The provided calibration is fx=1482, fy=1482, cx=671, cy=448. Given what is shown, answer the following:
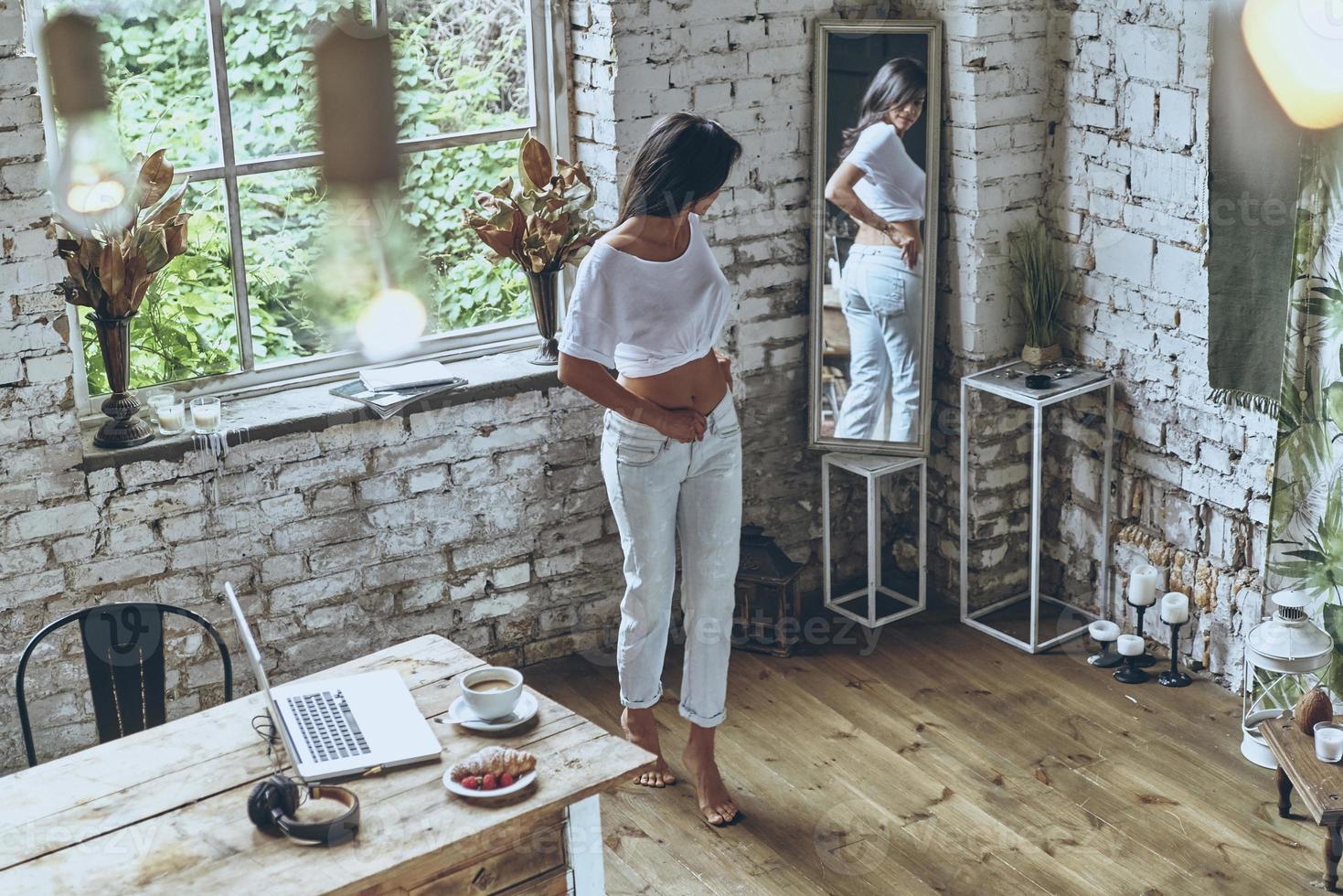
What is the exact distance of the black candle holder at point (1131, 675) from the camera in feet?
13.8

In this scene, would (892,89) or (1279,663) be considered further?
(892,89)

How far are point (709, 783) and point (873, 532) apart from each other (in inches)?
44.8

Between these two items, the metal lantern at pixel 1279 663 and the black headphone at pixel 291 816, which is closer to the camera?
the black headphone at pixel 291 816

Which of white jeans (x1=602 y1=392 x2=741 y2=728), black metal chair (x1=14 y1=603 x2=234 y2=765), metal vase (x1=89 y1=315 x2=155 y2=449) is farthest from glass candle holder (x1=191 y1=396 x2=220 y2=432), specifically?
white jeans (x1=602 y1=392 x2=741 y2=728)

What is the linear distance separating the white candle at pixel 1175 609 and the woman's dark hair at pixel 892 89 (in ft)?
5.27

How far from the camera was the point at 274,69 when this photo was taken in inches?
153

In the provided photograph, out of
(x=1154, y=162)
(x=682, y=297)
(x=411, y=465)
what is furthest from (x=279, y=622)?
(x=1154, y=162)

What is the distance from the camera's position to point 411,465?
4.10 metres

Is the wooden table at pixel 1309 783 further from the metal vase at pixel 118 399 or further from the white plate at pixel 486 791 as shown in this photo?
the metal vase at pixel 118 399

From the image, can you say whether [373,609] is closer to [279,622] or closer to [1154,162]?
[279,622]

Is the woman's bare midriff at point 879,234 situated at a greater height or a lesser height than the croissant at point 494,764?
greater

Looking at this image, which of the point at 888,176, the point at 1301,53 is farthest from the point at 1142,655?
the point at 1301,53

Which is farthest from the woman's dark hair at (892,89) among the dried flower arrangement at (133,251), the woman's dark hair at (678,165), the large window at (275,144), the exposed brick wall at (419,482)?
the dried flower arrangement at (133,251)

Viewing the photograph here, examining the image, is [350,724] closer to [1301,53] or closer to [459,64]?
[459,64]
